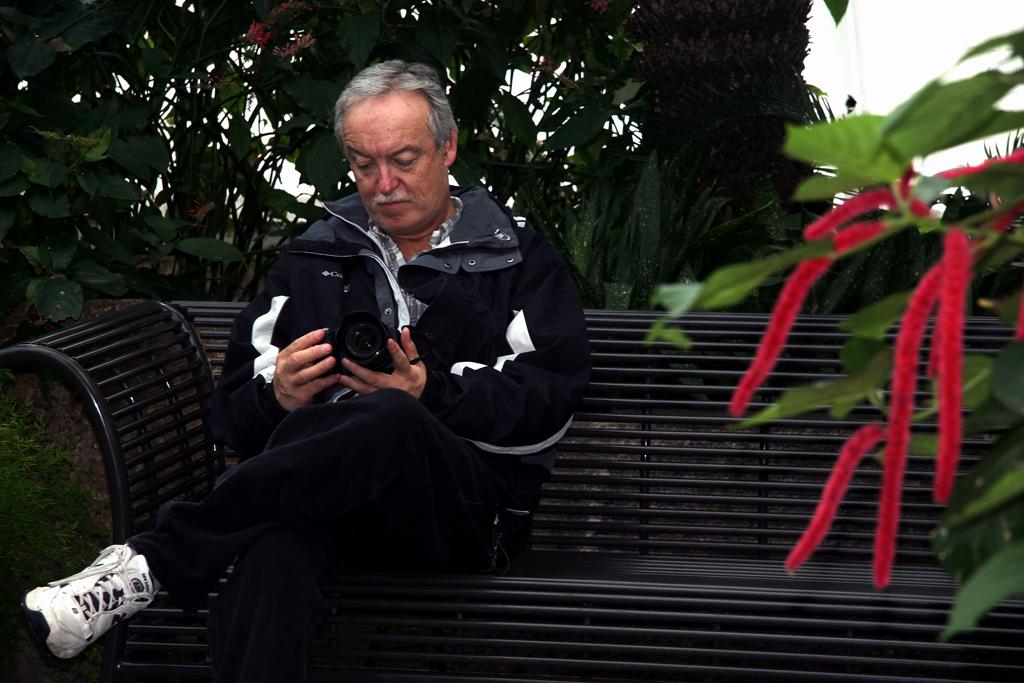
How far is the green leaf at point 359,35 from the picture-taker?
369 cm

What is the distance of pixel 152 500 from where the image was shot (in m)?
2.78

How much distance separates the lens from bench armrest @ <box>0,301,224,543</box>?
8.76 feet

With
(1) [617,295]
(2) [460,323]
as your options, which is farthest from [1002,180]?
(1) [617,295]

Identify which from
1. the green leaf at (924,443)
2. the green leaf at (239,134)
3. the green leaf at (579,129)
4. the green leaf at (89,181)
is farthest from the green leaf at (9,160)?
the green leaf at (924,443)

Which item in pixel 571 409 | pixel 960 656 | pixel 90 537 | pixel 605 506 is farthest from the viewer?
pixel 90 537

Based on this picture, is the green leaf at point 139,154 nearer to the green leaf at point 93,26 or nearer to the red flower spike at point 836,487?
the green leaf at point 93,26

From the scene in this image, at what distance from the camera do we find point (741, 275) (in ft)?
1.95

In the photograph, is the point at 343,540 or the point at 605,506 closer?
the point at 343,540

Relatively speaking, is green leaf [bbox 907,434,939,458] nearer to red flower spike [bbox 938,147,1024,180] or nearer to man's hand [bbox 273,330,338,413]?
red flower spike [bbox 938,147,1024,180]

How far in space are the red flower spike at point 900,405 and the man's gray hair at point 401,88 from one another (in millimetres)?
2478

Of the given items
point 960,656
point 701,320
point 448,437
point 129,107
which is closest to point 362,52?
point 129,107

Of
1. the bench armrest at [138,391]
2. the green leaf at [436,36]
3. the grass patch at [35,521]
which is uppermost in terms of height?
the green leaf at [436,36]

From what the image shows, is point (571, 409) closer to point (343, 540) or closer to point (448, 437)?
point (448, 437)

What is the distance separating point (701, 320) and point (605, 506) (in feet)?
1.47
